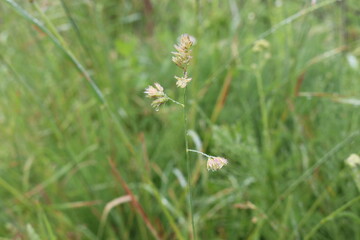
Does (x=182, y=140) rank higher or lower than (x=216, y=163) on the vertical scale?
lower

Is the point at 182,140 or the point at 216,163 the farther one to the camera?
the point at 182,140

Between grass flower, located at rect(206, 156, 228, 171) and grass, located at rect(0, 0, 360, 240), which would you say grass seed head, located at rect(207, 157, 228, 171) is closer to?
grass flower, located at rect(206, 156, 228, 171)

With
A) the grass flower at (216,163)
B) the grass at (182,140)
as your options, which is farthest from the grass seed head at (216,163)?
the grass at (182,140)

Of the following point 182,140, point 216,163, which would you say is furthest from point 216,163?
point 182,140

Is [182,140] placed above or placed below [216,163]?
below

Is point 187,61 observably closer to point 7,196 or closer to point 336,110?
point 336,110

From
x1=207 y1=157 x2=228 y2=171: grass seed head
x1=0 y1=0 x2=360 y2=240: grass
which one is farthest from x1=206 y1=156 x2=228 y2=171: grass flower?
x1=0 y1=0 x2=360 y2=240: grass

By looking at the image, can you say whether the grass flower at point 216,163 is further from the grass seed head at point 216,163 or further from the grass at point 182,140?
the grass at point 182,140

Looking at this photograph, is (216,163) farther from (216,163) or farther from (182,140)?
(182,140)

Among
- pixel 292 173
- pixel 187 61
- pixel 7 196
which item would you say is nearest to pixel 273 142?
pixel 292 173
